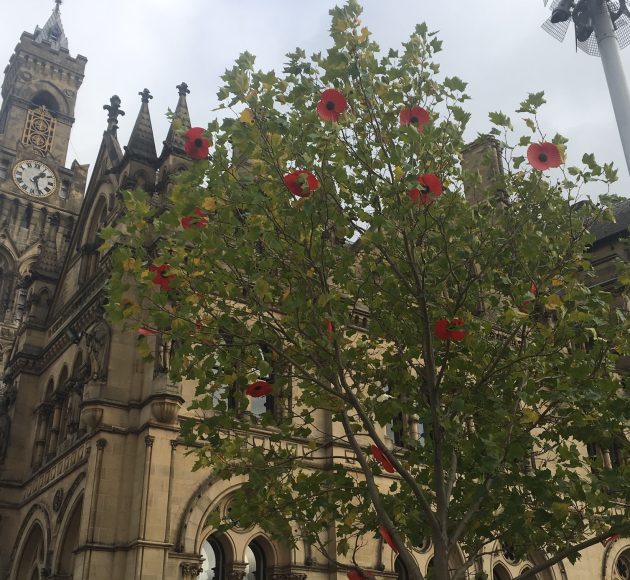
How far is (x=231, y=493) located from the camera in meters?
20.0

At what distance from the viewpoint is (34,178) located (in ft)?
202

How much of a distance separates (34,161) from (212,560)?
50.3 m

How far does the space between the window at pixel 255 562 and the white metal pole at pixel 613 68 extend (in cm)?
1641

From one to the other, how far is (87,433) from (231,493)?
13.8ft

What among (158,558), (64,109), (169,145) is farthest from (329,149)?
(64,109)

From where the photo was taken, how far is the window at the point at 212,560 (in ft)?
63.9

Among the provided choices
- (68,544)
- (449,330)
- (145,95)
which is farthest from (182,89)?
(449,330)

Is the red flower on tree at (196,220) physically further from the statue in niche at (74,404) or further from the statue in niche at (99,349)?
the statue in niche at (74,404)

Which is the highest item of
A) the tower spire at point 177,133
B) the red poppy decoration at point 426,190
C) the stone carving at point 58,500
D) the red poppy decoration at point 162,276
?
the tower spire at point 177,133

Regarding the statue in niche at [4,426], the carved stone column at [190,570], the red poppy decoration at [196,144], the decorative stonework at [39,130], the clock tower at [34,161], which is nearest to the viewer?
the red poppy decoration at [196,144]

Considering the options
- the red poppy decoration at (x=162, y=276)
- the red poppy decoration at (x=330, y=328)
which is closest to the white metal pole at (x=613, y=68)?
the red poppy decoration at (x=330, y=328)

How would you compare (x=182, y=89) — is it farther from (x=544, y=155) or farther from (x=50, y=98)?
(x=50, y=98)

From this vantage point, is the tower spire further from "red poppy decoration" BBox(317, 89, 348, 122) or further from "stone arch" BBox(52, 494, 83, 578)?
"stone arch" BBox(52, 494, 83, 578)

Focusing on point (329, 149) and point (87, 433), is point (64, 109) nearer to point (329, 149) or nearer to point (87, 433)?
point (87, 433)
